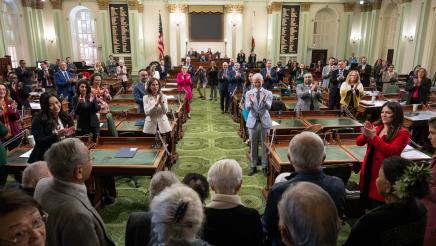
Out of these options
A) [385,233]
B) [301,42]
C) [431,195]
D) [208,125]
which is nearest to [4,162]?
[385,233]

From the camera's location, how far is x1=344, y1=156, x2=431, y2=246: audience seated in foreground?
6.03ft

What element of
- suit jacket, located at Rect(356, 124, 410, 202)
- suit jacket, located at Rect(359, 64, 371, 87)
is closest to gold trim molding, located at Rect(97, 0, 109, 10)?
suit jacket, located at Rect(359, 64, 371, 87)

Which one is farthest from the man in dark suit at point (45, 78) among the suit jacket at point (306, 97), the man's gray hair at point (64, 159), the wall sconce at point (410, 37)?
the wall sconce at point (410, 37)

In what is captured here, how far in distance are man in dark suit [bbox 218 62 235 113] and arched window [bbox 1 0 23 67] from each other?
967 centimetres

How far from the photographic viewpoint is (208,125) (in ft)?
29.4

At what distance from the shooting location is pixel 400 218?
1.86m

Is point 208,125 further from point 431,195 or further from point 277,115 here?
point 431,195

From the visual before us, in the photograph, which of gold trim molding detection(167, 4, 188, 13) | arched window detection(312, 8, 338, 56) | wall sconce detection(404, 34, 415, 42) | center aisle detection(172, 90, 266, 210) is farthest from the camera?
arched window detection(312, 8, 338, 56)

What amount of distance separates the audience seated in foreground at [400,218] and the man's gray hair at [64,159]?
170cm

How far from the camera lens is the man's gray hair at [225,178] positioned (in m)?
2.19

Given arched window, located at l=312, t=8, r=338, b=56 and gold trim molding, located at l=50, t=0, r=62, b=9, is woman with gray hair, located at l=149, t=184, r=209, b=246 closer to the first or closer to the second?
gold trim molding, located at l=50, t=0, r=62, b=9

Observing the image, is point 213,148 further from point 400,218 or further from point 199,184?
point 400,218

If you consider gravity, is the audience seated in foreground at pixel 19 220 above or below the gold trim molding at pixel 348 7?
below

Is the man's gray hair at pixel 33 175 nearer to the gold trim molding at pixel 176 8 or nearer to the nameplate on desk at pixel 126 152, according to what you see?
the nameplate on desk at pixel 126 152
